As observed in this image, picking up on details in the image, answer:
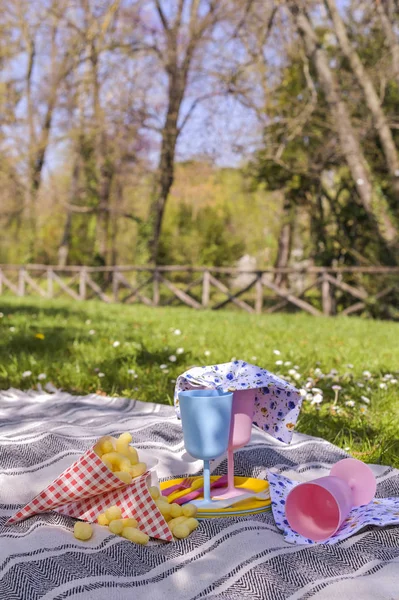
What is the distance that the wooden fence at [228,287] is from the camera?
34.4 feet

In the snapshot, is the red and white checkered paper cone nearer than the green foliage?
Yes

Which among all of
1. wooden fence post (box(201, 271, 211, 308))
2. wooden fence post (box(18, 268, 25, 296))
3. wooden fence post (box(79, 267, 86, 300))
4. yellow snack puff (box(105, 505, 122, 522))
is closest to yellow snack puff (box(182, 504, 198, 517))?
yellow snack puff (box(105, 505, 122, 522))

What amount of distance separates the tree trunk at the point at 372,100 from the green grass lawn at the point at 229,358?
12.3 ft

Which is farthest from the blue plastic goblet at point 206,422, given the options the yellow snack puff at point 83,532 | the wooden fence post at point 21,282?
the wooden fence post at point 21,282

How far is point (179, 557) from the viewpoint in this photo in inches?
72.4

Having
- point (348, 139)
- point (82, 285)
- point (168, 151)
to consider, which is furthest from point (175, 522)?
point (168, 151)

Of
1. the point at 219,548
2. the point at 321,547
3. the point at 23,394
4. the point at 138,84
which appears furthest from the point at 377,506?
the point at 138,84

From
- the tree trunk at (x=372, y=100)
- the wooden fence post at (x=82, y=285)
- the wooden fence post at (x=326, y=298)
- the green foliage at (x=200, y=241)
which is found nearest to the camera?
the tree trunk at (x=372, y=100)

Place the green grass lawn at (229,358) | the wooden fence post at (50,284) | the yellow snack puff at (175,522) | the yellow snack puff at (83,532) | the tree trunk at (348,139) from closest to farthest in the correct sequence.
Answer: the yellow snack puff at (83,532)
the yellow snack puff at (175,522)
the green grass lawn at (229,358)
the tree trunk at (348,139)
the wooden fence post at (50,284)

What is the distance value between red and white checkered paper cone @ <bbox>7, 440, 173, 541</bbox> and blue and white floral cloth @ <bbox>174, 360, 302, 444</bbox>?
0.39 m

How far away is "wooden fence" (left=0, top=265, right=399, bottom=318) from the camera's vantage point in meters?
10.5

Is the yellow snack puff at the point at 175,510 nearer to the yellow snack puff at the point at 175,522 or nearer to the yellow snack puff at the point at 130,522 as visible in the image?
the yellow snack puff at the point at 175,522

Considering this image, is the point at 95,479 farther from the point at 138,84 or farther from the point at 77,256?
the point at 77,256

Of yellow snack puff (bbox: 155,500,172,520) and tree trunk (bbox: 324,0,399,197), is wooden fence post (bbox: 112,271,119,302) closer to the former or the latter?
tree trunk (bbox: 324,0,399,197)
